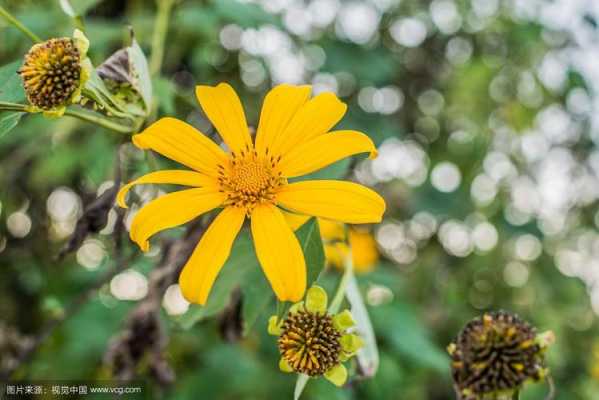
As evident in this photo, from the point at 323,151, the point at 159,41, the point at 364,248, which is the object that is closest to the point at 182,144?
the point at 323,151

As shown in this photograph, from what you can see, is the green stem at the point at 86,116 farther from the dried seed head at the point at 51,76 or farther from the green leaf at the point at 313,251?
the green leaf at the point at 313,251

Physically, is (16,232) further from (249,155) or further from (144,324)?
(249,155)

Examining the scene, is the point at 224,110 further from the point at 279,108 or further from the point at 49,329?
the point at 49,329

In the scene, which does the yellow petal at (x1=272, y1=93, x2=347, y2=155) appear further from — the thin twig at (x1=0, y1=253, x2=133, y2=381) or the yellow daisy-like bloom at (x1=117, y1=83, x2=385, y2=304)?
the thin twig at (x1=0, y1=253, x2=133, y2=381)

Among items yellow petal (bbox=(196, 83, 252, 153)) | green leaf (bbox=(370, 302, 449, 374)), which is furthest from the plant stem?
green leaf (bbox=(370, 302, 449, 374))

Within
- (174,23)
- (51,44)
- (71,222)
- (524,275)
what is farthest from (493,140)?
(51,44)

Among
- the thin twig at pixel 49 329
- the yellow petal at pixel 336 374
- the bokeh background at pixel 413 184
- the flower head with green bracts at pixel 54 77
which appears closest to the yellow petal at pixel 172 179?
the flower head with green bracts at pixel 54 77
